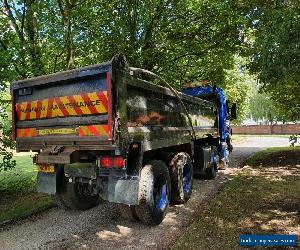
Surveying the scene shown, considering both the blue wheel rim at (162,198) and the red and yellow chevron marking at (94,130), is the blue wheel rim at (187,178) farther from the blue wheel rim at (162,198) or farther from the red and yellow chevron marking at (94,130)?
the red and yellow chevron marking at (94,130)

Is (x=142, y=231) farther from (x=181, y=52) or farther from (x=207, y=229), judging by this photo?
(x=181, y=52)

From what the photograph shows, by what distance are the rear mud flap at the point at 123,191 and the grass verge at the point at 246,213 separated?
98 centimetres

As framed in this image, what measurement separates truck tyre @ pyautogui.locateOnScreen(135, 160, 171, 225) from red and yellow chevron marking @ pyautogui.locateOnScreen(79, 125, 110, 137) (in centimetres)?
98

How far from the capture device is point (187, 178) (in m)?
7.96

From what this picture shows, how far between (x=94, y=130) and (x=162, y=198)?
193 cm

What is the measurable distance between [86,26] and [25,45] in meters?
4.45

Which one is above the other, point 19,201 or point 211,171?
point 211,171

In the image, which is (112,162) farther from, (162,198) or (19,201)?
(19,201)

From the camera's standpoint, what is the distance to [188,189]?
25.7 ft

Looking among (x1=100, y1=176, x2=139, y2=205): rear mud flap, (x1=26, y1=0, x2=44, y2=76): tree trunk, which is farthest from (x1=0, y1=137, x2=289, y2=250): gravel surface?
(x1=26, y1=0, x2=44, y2=76): tree trunk

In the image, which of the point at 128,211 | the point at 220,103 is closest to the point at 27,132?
the point at 128,211

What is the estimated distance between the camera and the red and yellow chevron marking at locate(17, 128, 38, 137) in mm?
6177

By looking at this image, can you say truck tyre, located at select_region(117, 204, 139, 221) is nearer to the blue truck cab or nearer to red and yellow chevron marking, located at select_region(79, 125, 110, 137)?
red and yellow chevron marking, located at select_region(79, 125, 110, 137)

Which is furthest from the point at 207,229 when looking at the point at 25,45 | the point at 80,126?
the point at 25,45
